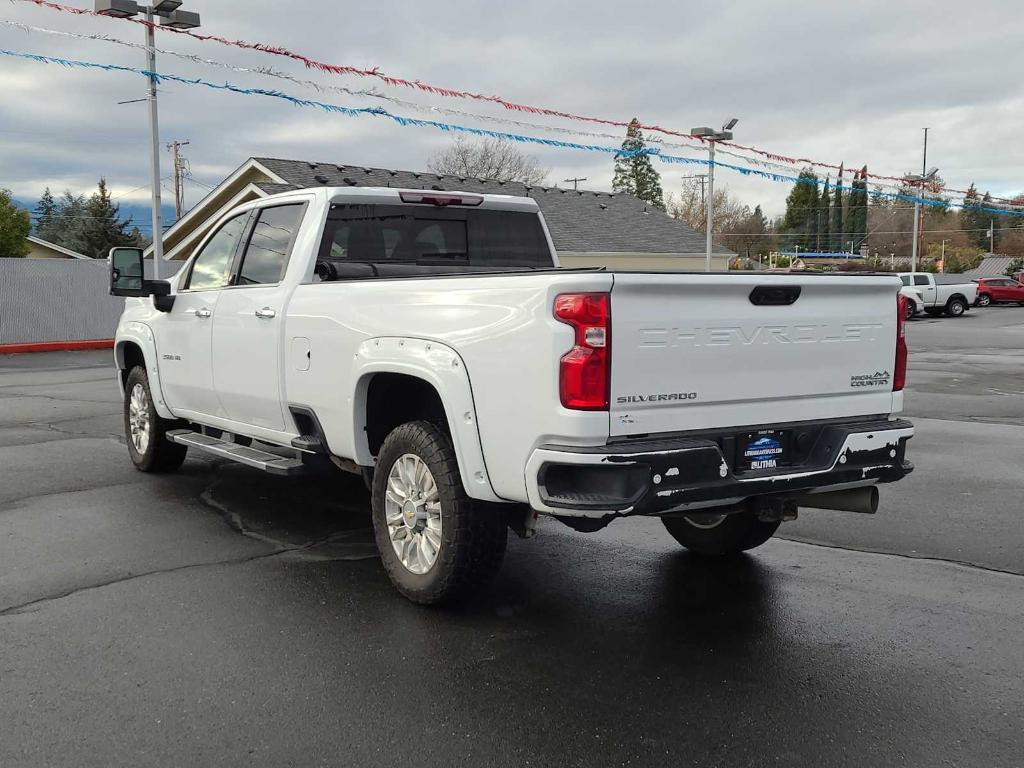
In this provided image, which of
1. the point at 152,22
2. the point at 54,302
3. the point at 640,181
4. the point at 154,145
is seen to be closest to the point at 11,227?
the point at 54,302

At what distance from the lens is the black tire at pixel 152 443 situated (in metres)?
7.73

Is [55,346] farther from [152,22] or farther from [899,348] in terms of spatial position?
[899,348]

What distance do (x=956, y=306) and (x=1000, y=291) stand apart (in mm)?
9171

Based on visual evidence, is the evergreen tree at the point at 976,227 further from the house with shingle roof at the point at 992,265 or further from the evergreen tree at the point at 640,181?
the evergreen tree at the point at 640,181

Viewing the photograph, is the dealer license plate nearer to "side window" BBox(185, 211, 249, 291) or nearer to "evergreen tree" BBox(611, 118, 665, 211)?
"side window" BBox(185, 211, 249, 291)

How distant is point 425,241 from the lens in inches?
249

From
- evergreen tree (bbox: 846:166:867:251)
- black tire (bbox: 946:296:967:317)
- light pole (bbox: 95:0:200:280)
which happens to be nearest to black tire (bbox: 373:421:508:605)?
light pole (bbox: 95:0:200:280)

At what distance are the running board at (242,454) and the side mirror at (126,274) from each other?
1.06m

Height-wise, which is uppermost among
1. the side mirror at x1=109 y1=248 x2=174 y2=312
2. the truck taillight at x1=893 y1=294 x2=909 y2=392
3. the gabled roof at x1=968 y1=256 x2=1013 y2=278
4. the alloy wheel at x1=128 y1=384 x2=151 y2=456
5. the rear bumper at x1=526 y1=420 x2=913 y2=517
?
the gabled roof at x1=968 y1=256 x2=1013 y2=278

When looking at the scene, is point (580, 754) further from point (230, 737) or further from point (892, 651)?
point (892, 651)

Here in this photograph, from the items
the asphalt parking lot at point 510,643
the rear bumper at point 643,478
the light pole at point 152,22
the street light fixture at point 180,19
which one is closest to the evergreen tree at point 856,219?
the light pole at point 152,22

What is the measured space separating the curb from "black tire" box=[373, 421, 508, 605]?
830 inches

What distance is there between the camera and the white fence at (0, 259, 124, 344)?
23.9 m

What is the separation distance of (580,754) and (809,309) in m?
2.23
